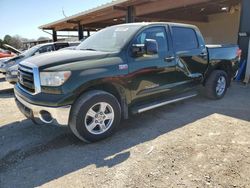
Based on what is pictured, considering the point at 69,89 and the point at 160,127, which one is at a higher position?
the point at 69,89

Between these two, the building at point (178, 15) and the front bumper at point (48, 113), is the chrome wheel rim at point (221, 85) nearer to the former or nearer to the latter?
the front bumper at point (48, 113)

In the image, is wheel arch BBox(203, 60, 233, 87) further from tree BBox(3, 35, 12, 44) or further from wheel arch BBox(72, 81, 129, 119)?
tree BBox(3, 35, 12, 44)

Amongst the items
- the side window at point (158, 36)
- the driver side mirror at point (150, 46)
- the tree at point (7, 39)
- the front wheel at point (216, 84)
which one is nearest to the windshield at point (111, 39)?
the side window at point (158, 36)

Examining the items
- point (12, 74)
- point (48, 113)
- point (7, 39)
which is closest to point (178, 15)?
point (12, 74)

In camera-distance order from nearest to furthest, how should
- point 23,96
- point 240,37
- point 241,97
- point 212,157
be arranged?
point 212,157, point 23,96, point 241,97, point 240,37

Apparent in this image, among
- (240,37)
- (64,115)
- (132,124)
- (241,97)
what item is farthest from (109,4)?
(64,115)

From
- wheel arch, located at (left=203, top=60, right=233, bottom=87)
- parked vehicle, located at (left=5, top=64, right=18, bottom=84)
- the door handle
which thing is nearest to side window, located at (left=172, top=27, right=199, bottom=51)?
the door handle

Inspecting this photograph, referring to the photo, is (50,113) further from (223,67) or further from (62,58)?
(223,67)

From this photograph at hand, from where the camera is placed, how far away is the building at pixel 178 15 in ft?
38.8

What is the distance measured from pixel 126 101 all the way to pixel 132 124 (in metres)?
0.70

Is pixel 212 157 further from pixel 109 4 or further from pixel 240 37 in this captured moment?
pixel 109 4

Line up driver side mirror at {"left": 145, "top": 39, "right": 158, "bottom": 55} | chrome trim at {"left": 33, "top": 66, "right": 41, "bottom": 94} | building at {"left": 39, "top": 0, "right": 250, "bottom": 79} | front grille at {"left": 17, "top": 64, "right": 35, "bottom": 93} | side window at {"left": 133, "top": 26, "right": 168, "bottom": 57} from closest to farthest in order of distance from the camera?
chrome trim at {"left": 33, "top": 66, "right": 41, "bottom": 94}
front grille at {"left": 17, "top": 64, "right": 35, "bottom": 93}
driver side mirror at {"left": 145, "top": 39, "right": 158, "bottom": 55}
side window at {"left": 133, "top": 26, "right": 168, "bottom": 57}
building at {"left": 39, "top": 0, "right": 250, "bottom": 79}

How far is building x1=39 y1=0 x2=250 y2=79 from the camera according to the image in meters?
11.8

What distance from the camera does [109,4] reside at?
1166 centimetres
